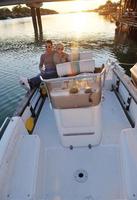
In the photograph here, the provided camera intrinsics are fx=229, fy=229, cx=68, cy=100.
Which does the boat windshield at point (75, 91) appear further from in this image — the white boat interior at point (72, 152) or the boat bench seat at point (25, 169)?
the boat bench seat at point (25, 169)

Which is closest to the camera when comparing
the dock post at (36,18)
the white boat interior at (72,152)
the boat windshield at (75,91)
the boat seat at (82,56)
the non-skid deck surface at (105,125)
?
the white boat interior at (72,152)

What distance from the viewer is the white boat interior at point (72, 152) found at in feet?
9.93

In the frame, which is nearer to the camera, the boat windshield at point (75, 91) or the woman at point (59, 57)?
the boat windshield at point (75, 91)

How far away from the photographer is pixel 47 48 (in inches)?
236

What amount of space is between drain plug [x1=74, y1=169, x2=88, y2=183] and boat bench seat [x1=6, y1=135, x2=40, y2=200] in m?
0.67

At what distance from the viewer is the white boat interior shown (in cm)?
303

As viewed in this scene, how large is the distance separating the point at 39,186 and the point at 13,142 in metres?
0.75

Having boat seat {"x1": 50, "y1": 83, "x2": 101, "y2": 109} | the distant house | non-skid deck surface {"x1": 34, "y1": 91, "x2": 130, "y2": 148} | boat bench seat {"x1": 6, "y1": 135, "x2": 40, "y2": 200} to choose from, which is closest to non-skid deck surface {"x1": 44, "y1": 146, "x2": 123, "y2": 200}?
non-skid deck surface {"x1": 34, "y1": 91, "x2": 130, "y2": 148}

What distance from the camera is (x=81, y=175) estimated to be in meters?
3.50

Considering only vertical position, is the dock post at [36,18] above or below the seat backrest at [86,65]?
below

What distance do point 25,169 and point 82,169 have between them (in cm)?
95

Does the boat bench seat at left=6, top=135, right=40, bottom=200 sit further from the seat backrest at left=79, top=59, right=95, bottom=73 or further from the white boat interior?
the seat backrest at left=79, top=59, right=95, bottom=73

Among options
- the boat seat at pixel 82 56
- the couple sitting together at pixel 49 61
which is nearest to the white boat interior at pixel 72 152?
the boat seat at pixel 82 56

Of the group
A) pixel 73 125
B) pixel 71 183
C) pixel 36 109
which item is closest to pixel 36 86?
pixel 36 109
